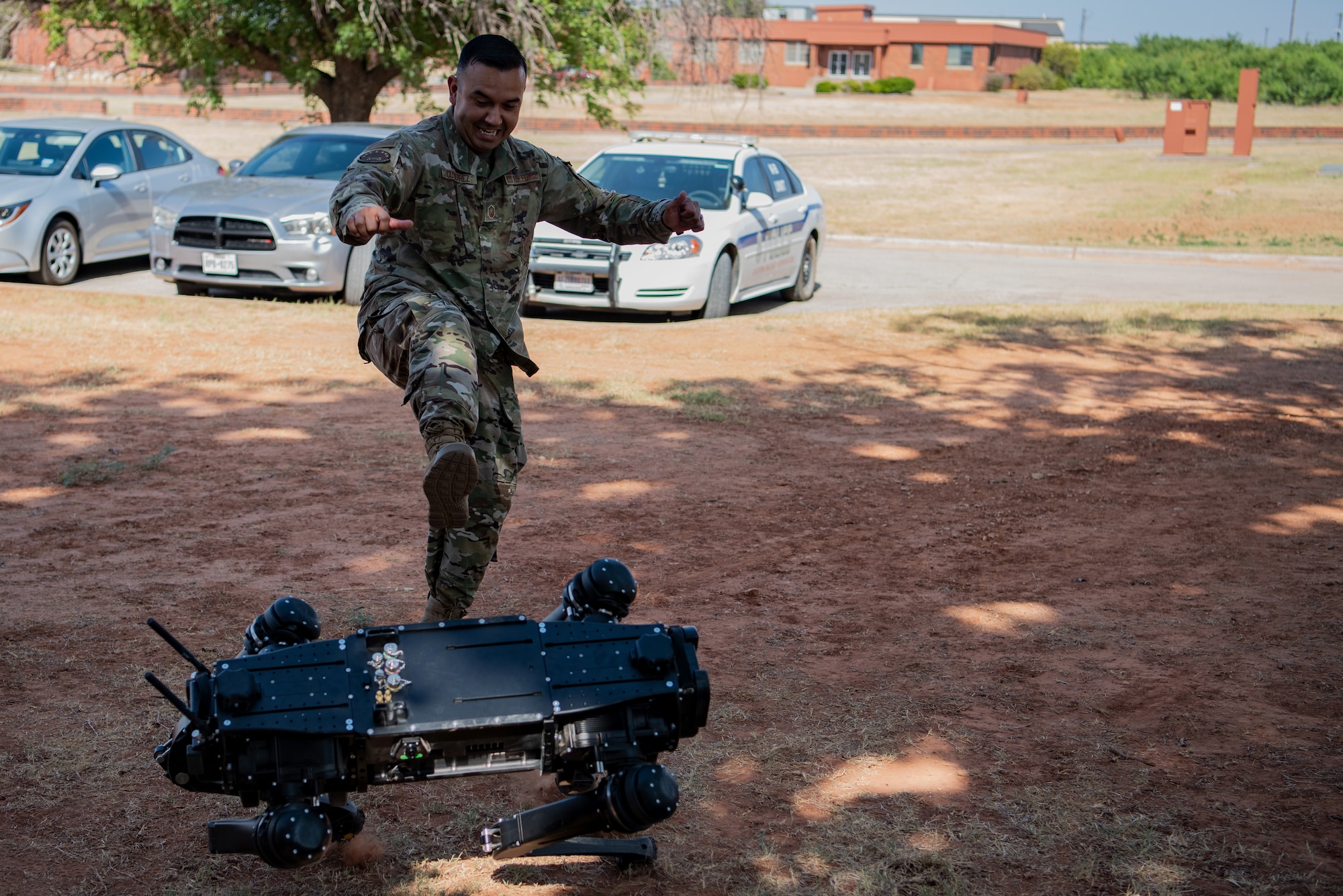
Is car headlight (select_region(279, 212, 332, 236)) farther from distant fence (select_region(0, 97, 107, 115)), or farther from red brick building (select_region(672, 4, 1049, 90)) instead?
red brick building (select_region(672, 4, 1049, 90))

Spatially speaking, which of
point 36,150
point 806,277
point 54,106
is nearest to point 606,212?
point 806,277

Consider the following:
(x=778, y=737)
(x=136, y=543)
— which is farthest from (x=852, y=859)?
(x=136, y=543)

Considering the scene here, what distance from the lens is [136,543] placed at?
18.7 feet

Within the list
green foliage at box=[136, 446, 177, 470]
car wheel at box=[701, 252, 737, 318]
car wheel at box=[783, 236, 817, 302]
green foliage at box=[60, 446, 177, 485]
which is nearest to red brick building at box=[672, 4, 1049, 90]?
car wheel at box=[783, 236, 817, 302]

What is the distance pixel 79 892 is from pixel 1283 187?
28622 millimetres

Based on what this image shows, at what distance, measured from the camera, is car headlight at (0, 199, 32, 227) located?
12.7m

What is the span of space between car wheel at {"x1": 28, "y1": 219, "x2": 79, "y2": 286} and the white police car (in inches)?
194

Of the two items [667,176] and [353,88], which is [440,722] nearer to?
[667,176]

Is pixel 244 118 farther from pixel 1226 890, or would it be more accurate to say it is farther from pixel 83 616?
pixel 1226 890

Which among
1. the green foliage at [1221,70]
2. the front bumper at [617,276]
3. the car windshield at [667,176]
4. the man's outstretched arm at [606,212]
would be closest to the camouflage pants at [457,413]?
the man's outstretched arm at [606,212]

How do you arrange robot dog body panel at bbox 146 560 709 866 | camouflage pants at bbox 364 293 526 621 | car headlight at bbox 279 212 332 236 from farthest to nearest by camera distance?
car headlight at bbox 279 212 332 236 < camouflage pants at bbox 364 293 526 621 < robot dog body panel at bbox 146 560 709 866

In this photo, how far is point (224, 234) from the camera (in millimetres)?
12289

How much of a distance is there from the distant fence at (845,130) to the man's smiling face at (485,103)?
34.0 metres

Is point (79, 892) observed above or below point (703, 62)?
below
